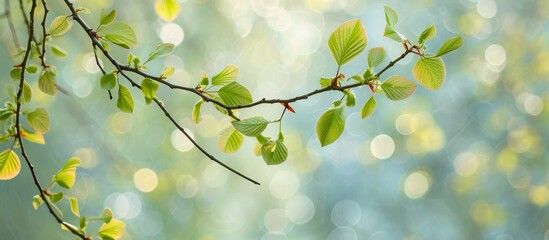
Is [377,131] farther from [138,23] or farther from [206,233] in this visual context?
[138,23]

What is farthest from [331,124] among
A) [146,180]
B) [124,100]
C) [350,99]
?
[146,180]

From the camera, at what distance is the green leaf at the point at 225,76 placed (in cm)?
41

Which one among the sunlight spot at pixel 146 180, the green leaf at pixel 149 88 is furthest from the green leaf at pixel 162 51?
the sunlight spot at pixel 146 180

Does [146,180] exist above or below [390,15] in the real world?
above

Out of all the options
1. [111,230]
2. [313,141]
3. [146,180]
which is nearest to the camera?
[111,230]

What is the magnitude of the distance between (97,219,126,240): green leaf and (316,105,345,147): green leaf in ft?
0.55

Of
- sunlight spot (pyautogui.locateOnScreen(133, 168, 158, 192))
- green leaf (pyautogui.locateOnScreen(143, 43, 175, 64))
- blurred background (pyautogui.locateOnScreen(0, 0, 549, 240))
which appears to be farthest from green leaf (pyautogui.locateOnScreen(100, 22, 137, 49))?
sunlight spot (pyautogui.locateOnScreen(133, 168, 158, 192))

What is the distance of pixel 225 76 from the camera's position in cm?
42

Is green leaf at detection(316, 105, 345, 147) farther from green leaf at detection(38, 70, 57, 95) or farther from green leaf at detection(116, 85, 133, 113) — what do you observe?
green leaf at detection(38, 70, 57, 95)

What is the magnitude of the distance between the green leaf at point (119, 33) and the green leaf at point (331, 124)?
0.46ft

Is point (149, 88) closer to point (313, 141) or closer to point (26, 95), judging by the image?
point (26, 95)

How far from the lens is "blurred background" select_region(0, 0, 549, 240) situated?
2.45 m

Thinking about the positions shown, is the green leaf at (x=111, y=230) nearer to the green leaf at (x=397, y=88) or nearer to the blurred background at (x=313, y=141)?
the green leaf at (x=397, y=88)

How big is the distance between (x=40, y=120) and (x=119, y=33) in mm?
120
